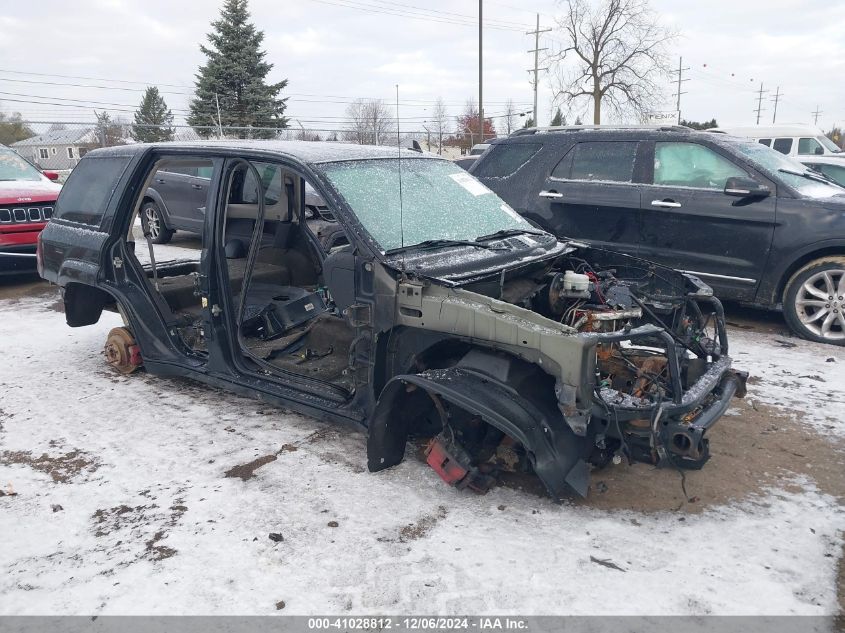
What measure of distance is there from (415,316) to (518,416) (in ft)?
2.42

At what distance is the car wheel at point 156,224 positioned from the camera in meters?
10.9

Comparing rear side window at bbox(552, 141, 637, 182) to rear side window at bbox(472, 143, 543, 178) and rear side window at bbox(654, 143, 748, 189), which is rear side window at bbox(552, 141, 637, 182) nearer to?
rear side window at bbox(654, 143, 748, 189)

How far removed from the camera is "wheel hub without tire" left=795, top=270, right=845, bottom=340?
5.66 meters

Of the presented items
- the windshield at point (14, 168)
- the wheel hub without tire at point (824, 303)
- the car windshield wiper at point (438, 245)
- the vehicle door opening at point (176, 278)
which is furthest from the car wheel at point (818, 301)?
the windshield at point (14, 168)

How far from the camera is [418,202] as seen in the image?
3914mm

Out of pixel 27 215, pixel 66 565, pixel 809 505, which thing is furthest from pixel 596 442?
pixel 27 215

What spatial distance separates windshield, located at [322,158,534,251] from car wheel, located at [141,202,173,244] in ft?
25.5

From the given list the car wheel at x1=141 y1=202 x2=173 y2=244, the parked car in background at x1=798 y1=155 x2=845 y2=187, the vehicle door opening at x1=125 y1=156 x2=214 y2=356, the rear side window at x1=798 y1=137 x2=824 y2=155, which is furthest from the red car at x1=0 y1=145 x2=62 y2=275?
the rear side window at x1=798 y1=137 x2=824 y2=155

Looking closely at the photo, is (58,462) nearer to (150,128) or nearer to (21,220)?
(21,220)

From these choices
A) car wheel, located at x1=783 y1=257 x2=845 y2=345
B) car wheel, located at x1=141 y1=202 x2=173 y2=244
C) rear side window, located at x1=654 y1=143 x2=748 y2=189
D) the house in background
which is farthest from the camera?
the house in background

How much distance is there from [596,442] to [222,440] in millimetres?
2275

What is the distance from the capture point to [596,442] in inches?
119

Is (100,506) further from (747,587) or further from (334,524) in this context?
(747,587)

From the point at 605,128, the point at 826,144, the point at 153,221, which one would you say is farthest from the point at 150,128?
the point at 826,144
